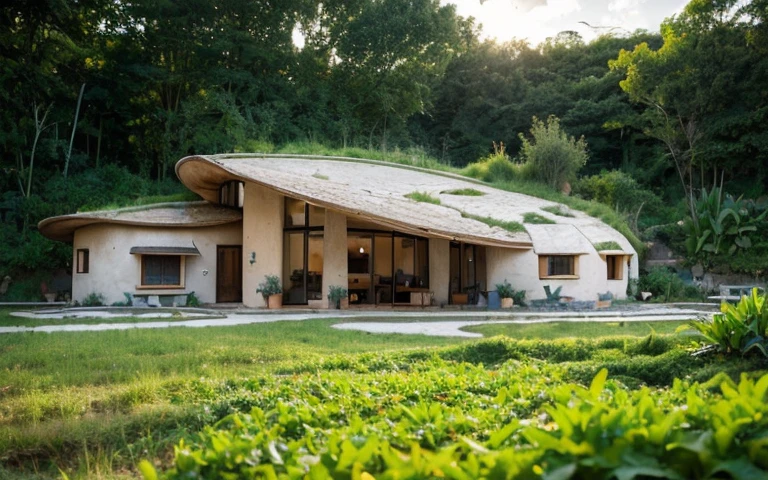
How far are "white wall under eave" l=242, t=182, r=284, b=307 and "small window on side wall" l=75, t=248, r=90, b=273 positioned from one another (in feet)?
17.1

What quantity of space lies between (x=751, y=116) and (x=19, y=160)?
29824 mm

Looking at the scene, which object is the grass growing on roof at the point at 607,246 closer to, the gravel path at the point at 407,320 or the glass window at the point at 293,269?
the gravel path at the point at 407,320

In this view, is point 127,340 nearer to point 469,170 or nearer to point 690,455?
point 690,455

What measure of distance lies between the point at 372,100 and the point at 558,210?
17.7 metres

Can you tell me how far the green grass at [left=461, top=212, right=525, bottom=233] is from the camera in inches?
716

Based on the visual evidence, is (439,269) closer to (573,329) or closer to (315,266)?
(315,266)

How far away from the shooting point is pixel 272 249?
57.9 ft

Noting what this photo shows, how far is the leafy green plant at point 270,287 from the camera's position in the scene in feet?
56.7

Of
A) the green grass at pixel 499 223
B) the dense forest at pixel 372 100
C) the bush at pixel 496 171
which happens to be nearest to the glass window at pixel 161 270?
the dense forest at pixel 372 100

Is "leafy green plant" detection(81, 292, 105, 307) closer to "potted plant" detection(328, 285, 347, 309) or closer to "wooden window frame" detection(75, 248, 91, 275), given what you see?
"wooden window frame" detection(75, 248, 91, 275)

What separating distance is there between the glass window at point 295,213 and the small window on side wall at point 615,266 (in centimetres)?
909

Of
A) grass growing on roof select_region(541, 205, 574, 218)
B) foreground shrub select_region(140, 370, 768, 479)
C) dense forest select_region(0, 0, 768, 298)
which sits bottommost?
foreground shrub select_region(140, 370, 768, 479)

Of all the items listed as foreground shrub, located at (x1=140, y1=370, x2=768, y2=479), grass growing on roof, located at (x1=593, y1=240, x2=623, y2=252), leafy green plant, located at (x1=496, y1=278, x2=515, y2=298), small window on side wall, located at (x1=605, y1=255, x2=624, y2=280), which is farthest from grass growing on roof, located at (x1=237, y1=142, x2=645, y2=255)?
foreground shrub, located at (x1=140, y1=370, x2=768, y2=479)

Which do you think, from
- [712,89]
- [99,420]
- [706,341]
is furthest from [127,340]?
[712,89]
